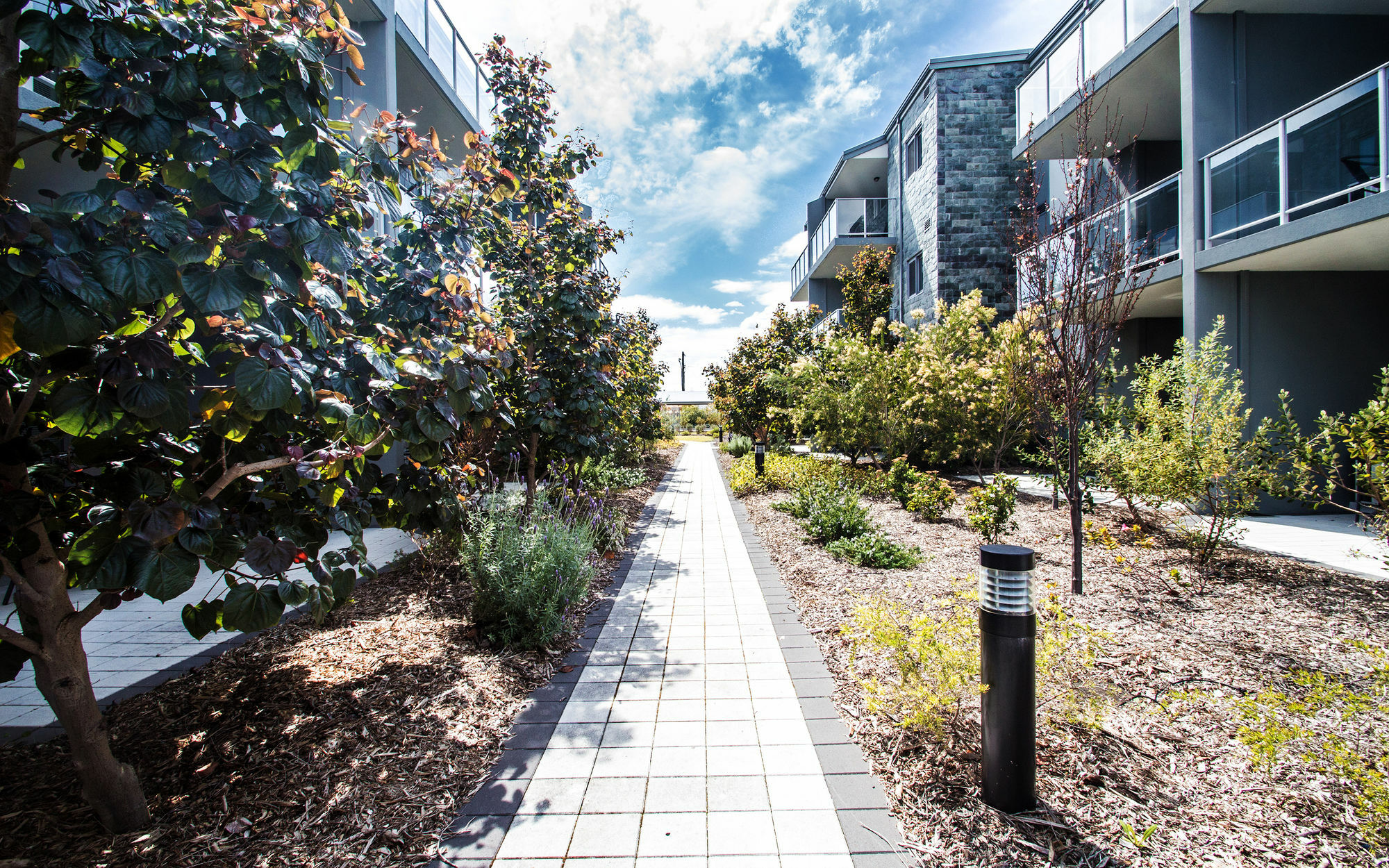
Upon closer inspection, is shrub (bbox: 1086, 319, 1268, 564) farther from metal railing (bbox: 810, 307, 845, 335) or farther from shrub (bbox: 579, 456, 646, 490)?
metal railing (bbox: 810, 307, 845, 335)

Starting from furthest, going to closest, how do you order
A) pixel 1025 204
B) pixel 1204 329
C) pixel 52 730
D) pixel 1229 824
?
pixel 1204 329, pixel 1025 204, pixel 52 730, pixel 1229 824

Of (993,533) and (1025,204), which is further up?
(1025,204)

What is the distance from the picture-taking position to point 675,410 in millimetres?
41500

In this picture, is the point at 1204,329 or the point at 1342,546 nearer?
the point at 1342,546

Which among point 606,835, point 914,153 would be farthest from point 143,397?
point 914,153

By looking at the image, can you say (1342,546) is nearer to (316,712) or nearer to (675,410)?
(316,712)

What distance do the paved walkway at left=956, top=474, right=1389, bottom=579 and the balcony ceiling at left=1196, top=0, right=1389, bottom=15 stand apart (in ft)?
22.6

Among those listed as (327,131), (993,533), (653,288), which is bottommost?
(993,533)

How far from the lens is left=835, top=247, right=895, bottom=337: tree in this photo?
15828mm

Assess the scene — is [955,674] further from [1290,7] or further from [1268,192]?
[1290,7]

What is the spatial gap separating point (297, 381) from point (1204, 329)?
10.4m

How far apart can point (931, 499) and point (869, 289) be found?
10223 mm

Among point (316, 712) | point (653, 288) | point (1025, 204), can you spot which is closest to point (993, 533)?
point (1025, 204)

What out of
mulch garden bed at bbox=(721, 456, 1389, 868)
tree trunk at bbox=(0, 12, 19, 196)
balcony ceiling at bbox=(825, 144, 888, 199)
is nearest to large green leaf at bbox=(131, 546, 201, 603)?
tree trunk at bbox=(0, 12, 19, 196)
